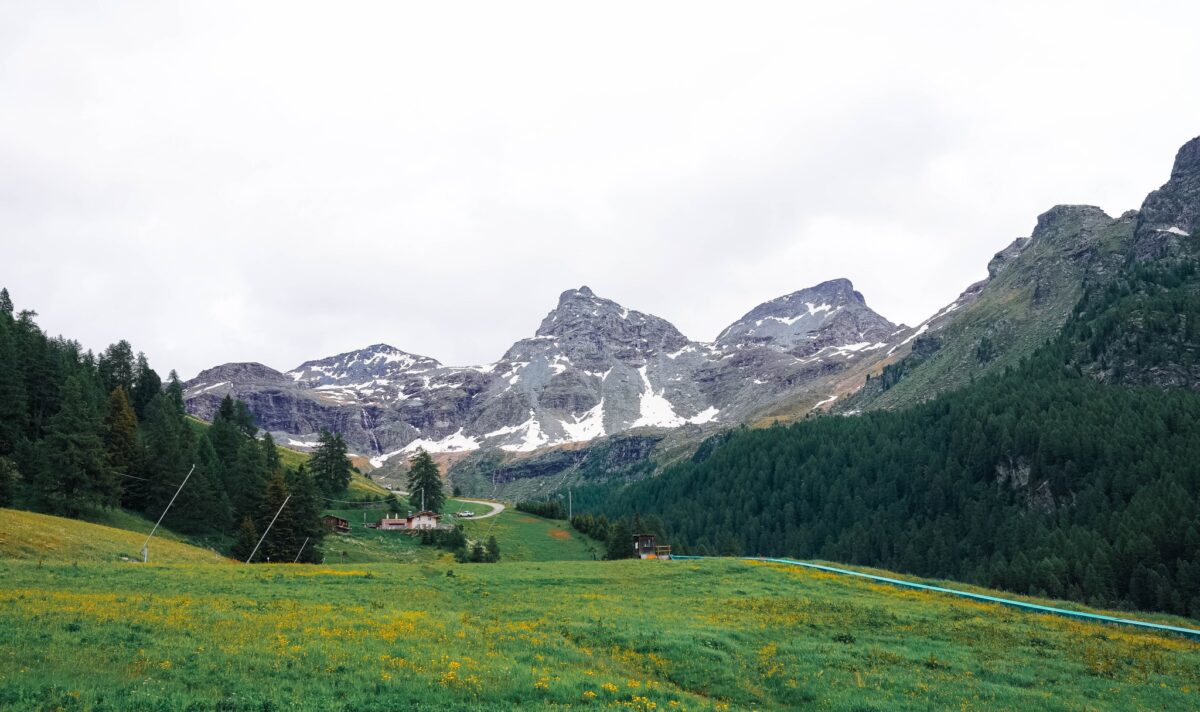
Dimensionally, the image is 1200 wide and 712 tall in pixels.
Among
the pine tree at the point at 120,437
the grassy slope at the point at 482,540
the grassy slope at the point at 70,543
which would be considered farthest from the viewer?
the grassy slope at the point at 482,540

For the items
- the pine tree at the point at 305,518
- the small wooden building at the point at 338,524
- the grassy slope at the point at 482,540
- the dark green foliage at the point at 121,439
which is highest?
the dark green foliage at the point at 121,439

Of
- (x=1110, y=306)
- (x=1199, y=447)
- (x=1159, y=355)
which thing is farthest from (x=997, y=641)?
(x=1110, y=306)

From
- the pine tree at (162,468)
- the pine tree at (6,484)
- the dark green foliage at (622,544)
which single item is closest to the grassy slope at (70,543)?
the pine tree at (6,484)

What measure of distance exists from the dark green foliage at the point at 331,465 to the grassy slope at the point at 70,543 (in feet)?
191

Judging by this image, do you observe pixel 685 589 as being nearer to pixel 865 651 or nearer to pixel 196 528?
pixel 865 651

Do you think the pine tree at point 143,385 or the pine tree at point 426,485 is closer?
the pine tree at point 143,385

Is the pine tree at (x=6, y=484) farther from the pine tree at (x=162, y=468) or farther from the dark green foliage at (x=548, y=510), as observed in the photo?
the dark green foliage at (x=548, y=510)

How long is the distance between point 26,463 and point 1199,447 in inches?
6967

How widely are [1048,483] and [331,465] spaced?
146705mm

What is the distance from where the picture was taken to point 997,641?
106 ft

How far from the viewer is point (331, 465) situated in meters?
118

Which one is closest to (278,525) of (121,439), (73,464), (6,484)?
(73,464)

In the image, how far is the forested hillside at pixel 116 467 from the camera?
199 feet

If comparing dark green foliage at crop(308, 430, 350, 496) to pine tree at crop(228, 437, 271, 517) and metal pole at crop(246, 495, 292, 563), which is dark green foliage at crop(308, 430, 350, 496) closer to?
pine tree at crop(228, 437, 271, 517)
